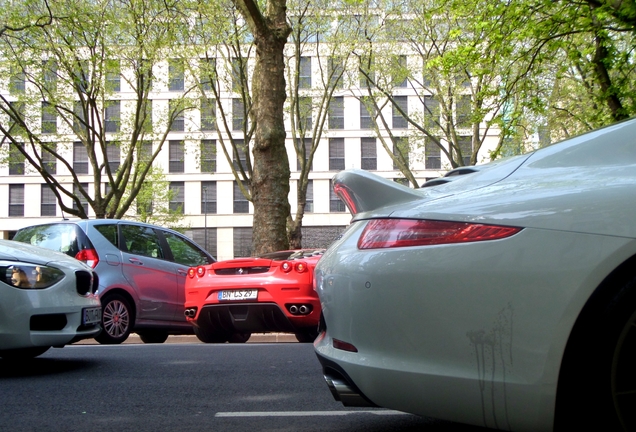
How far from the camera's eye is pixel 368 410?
448 cm

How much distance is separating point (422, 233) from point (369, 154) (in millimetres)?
49188

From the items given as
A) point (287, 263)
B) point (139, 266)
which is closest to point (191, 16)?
point (139, 266)

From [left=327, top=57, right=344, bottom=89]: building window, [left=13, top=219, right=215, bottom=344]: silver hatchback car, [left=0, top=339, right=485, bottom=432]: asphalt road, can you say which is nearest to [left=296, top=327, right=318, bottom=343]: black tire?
[left=0, top=339, right=485, bottom=432]: asphalt road

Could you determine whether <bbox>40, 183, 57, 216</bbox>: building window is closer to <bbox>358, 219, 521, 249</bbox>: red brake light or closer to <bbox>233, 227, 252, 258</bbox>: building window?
<bbox>233, 227, 252, 258</bbox>: building window

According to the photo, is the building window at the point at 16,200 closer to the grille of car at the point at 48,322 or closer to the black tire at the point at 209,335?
the black tire at the point at 209,335

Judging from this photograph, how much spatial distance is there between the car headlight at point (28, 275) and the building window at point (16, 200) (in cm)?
5035

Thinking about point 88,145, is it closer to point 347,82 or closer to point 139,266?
point 347,82

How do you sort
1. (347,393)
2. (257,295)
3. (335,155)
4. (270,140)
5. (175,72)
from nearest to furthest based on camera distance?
1. (347,393)
2. (257,295)
3. (270,140)
4. (175,72)
5. (335,155)

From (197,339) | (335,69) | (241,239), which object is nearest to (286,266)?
(197,339)

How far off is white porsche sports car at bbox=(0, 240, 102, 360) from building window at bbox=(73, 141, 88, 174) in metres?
47.1

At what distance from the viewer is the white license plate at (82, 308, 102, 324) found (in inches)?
242

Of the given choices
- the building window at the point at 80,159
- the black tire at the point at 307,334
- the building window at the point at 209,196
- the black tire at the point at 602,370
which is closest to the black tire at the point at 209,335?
the black tire at the point at 307,334

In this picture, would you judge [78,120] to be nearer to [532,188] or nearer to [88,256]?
[88,256]

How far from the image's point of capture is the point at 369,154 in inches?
2034
